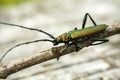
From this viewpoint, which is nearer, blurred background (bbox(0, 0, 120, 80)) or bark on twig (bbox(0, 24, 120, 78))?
bark on twig (bbox(0, 24, 120, 78))

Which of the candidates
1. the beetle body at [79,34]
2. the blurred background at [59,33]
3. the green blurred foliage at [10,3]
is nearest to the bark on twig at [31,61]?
the beetle body at [79,34]

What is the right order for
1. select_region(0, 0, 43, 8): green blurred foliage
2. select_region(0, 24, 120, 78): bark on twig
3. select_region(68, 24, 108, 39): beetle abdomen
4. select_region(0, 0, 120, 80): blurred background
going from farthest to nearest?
select_region(0, 0, 43, 8): green blurred foliage, select_region(0, 0, 120, 80): blurred background, select_region(68, 24, 108, 39): beetle abdomen, select_region(0, 24, 120, 78): bark on twig

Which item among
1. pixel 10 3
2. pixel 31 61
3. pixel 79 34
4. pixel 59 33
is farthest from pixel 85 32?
pixel 10 3

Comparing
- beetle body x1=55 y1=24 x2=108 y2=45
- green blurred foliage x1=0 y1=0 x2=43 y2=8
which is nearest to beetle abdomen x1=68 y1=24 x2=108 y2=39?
beetle body x1=55 y1=24 x2=108 y2=45

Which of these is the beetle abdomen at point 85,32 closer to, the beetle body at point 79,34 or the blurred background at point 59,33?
the beetle body at point 79,34

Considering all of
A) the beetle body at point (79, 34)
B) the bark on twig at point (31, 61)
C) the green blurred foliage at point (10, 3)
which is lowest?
the bark on twig at point (31, 61)

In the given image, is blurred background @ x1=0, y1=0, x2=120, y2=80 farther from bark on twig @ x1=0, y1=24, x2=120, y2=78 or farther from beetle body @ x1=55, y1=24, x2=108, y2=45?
bark on twig @ x1=0, y1=24, x2=120, y2=78

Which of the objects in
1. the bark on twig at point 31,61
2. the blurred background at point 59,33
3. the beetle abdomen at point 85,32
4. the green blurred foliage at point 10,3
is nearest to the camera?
the bark on twig at point 31,61

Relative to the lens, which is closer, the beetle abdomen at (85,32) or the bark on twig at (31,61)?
the bark on twig at (31,61)

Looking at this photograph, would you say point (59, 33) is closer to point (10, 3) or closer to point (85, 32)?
point (85, 32)
